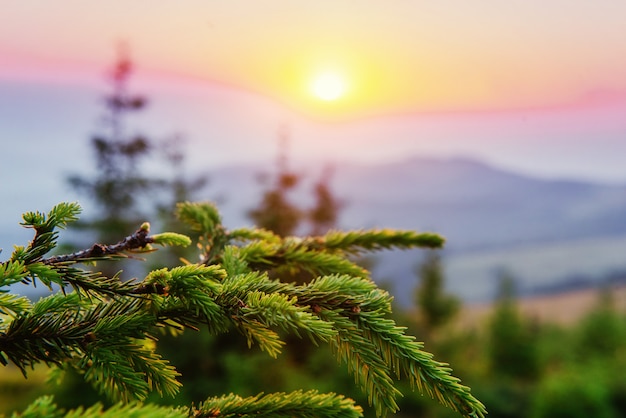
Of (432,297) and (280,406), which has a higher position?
(280,406)

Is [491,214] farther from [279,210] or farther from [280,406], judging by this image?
[280,406]

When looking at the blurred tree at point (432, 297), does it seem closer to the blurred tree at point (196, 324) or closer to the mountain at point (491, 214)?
the blurred tree at point (196, 324)

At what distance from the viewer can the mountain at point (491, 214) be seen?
111 metres

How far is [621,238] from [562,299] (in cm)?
6196

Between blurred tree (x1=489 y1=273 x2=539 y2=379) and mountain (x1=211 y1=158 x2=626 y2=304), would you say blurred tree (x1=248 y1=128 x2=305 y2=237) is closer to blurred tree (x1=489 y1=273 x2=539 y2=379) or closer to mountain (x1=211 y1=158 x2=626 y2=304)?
blurred tree (x1=489 y1=273 x2=539 y2=379)

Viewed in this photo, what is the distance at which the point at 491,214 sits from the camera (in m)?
152

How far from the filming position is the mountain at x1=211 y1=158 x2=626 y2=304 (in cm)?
11119

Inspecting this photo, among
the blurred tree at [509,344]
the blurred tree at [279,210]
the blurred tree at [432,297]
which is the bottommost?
the blurred tree at [509,344]

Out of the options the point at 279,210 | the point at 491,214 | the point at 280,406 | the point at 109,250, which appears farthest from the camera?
the point at 491,214

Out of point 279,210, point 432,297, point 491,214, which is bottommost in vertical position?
point 491,214

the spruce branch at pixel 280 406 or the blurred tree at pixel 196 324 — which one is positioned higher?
the blurred tree at pixel 196 324

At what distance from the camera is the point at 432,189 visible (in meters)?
160

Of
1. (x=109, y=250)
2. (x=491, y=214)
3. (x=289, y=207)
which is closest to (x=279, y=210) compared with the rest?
(x=289, y=207)

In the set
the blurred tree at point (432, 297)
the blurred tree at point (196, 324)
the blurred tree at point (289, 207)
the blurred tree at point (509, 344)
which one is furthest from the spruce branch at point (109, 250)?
the blurred tree at point (509, 344)
